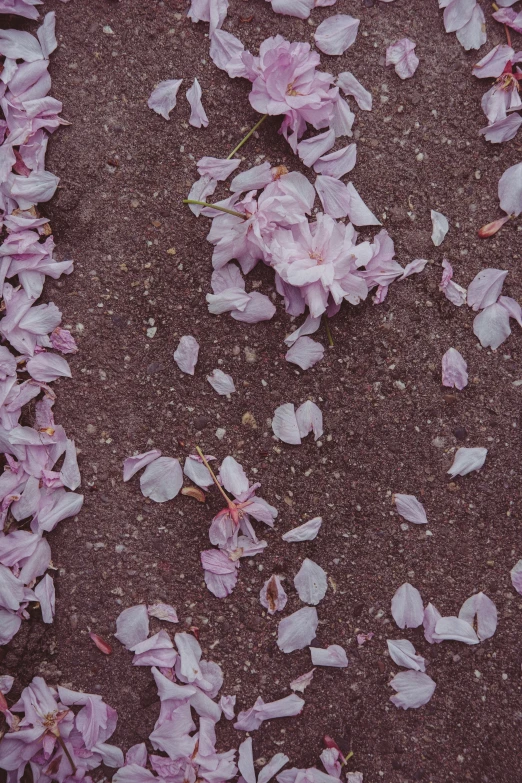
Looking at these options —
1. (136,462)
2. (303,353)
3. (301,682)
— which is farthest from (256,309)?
→ (301,682)

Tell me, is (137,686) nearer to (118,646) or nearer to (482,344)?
(118,646)

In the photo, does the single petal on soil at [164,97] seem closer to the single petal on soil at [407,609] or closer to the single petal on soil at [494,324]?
the single petal on soil at [494,324]

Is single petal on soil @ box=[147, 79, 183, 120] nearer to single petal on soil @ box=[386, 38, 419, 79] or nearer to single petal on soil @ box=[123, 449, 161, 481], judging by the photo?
single petal on soil @ box=[386, 38, 419, 79]

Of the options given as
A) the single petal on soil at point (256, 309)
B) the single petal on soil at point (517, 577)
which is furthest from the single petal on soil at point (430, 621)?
the single petal on soil at point (256, 309)

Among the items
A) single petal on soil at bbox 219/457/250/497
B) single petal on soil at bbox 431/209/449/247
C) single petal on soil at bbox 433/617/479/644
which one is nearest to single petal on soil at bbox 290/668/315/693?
single petal on soil at bbox 433/617/479/644

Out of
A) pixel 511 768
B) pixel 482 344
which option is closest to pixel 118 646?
pixel 511 768

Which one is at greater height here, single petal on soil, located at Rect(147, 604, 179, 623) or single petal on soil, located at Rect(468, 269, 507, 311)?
single petal on soil, located at Rect(468, 269, 507, 311)

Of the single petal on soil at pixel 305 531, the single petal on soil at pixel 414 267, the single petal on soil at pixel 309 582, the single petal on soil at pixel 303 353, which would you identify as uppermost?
the single petal on soil at pixel 414 267
